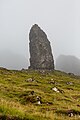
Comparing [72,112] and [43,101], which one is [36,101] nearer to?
[43,101]

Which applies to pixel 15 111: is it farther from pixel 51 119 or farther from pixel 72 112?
pixel 72 112

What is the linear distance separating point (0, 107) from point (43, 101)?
2784 centimetres

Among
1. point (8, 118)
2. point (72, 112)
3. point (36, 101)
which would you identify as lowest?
point (8, 118)

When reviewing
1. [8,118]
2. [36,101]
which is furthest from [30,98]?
[8,118]

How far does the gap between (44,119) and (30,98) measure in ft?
92.5

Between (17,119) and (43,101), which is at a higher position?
(43,101)

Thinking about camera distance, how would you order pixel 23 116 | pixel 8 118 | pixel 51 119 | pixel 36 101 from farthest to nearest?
pixel 36 101
pixel 51 119
pixel 23 116
pixel 8 118

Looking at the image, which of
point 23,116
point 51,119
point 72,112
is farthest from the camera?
point 72,112

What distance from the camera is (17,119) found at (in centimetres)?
1350

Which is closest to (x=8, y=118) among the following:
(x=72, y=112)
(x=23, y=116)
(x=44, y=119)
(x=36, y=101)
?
(x=23, y=116)

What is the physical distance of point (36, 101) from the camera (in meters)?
42.2

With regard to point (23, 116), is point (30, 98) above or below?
above

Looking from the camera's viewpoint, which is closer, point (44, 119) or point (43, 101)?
point (44, 119)

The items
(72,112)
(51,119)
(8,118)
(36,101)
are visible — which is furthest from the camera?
(36,101)
